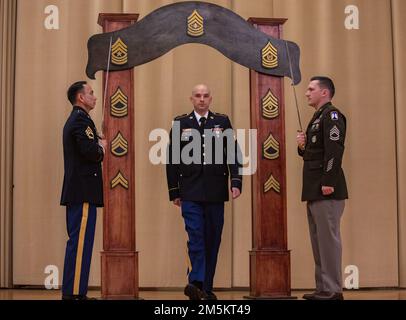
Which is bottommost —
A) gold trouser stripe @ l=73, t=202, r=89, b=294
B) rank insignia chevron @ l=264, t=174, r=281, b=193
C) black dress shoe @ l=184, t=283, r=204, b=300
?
black dress shoe @ l=184, t=283, r=204, b=300

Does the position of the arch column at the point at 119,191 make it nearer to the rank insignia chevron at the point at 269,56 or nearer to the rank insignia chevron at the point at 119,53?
the rank insignia chevron at the point at 119,53

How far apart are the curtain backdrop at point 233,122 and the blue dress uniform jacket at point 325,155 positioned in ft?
3.89

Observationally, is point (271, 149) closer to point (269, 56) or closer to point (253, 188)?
point (253, 188)

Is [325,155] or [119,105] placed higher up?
[119,105]

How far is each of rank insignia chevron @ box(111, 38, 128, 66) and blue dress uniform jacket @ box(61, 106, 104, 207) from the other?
1.51 feet

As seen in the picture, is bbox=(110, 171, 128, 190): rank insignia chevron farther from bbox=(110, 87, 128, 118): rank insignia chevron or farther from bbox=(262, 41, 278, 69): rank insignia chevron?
bbox=(262, 41, 278, 69): rank insignia chevron

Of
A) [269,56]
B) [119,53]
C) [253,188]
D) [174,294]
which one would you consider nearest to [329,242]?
[253,188]

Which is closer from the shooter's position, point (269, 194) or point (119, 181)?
point (119, 181)

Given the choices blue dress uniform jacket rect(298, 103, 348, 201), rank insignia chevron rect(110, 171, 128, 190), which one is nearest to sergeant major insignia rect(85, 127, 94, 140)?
rank insignia chevron rect(110, 171, 128, 190)

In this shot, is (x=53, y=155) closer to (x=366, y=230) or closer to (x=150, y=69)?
(x=150, y=69)

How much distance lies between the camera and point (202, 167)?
4.50 m

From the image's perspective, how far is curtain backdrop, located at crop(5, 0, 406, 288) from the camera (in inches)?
219

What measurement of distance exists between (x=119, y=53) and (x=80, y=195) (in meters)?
1.01

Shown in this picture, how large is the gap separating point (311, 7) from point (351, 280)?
232cm
